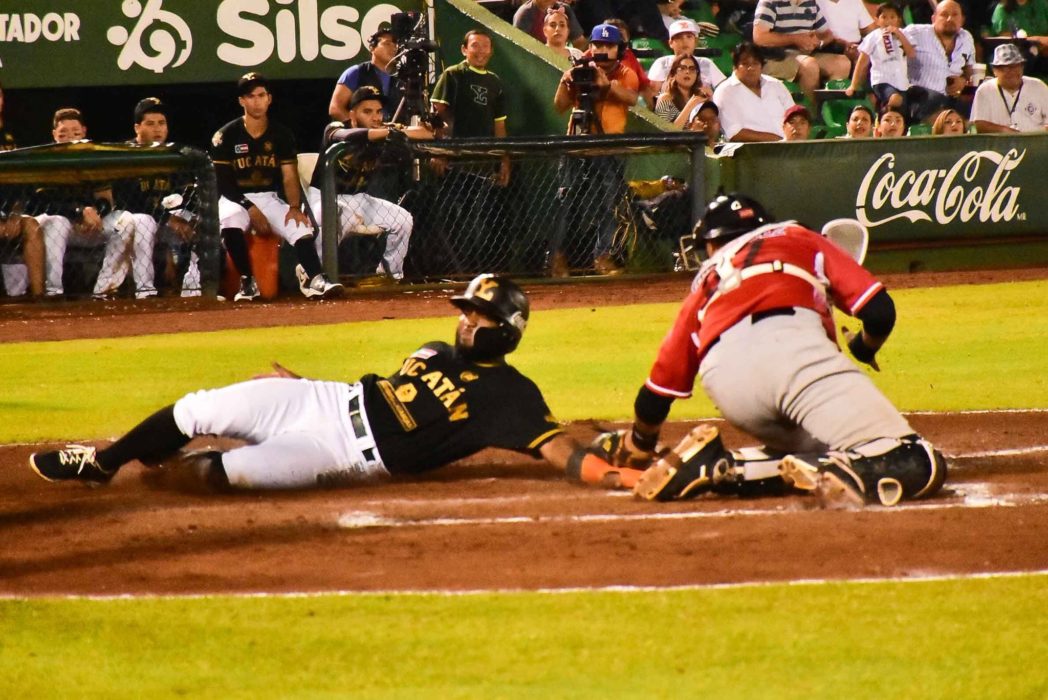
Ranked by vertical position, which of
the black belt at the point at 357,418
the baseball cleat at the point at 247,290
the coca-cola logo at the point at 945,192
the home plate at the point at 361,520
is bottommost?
the baseball cleat at the point at 247,290

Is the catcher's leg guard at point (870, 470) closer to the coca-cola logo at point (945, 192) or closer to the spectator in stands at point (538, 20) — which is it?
the coca-cola logo at point (945, 192)

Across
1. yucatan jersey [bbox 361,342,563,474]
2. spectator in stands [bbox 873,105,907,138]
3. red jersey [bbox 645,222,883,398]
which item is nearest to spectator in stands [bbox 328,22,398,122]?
spectator in stands [bbox 873,105,907,138]

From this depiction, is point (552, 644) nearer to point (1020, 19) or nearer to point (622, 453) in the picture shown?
point (622, 453)

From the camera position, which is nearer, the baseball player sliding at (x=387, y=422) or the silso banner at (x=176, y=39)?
the baseball player sliding at (x=387, y=422)

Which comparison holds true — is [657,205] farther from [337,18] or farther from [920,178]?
[337,18]

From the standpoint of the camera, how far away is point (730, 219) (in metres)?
6.53

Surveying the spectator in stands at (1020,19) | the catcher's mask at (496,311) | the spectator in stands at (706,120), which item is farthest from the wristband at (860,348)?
the spectator in stands at (1020,19)

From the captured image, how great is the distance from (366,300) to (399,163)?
1251 millimetres

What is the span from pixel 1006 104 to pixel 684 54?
350 centimetres

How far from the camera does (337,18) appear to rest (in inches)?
648

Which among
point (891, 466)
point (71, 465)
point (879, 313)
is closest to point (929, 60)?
point (879, 313)

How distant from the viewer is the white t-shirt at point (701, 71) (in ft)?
53.3

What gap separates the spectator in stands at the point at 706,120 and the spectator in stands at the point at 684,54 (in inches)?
28.5

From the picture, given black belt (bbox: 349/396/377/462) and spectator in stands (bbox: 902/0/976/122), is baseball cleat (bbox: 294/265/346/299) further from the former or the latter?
black belt (bbox: 349/396/377/462)
